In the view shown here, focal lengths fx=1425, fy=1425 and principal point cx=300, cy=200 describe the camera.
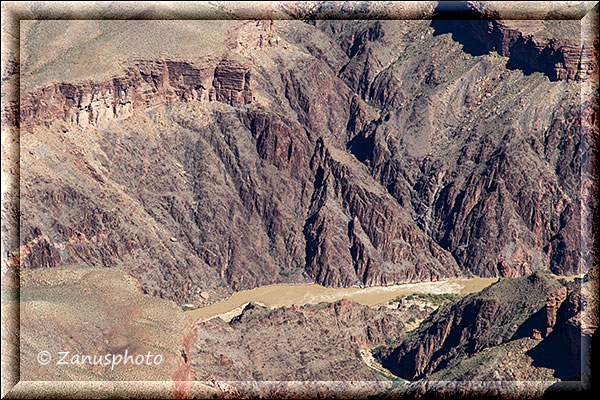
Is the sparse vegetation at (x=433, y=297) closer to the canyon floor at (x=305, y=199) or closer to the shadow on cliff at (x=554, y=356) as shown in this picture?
the canyon floor at (x=305, y=199)

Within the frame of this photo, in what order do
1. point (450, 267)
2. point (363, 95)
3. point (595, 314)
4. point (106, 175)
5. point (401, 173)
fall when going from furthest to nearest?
1. point (363, 95)
2. point (401, 173)
3. point (450, 267)
4. point (106, 175)
5. point (595, 314)

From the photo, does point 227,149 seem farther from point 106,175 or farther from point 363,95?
point 363,95

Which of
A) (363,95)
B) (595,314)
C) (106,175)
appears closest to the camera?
(595,314)

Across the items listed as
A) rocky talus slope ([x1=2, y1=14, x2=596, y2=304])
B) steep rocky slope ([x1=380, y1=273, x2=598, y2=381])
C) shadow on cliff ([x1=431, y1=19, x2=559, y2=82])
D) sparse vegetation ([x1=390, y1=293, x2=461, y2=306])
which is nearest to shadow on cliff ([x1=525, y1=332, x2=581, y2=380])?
steep rocky slope ([x1=380, y1=273, x2=598, y2=381])

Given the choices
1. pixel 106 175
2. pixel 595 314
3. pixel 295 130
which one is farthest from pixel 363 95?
pixel 595 314

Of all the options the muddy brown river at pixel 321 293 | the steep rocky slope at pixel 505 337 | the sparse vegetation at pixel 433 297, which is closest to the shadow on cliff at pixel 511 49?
the muddy brown river at pixel 321 293

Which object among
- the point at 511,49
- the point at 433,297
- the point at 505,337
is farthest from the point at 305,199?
the point at 505,337

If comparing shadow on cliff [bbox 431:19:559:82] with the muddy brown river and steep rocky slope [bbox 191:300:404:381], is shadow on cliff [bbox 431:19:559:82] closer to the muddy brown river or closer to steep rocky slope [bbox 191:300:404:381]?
the muddy brown river
